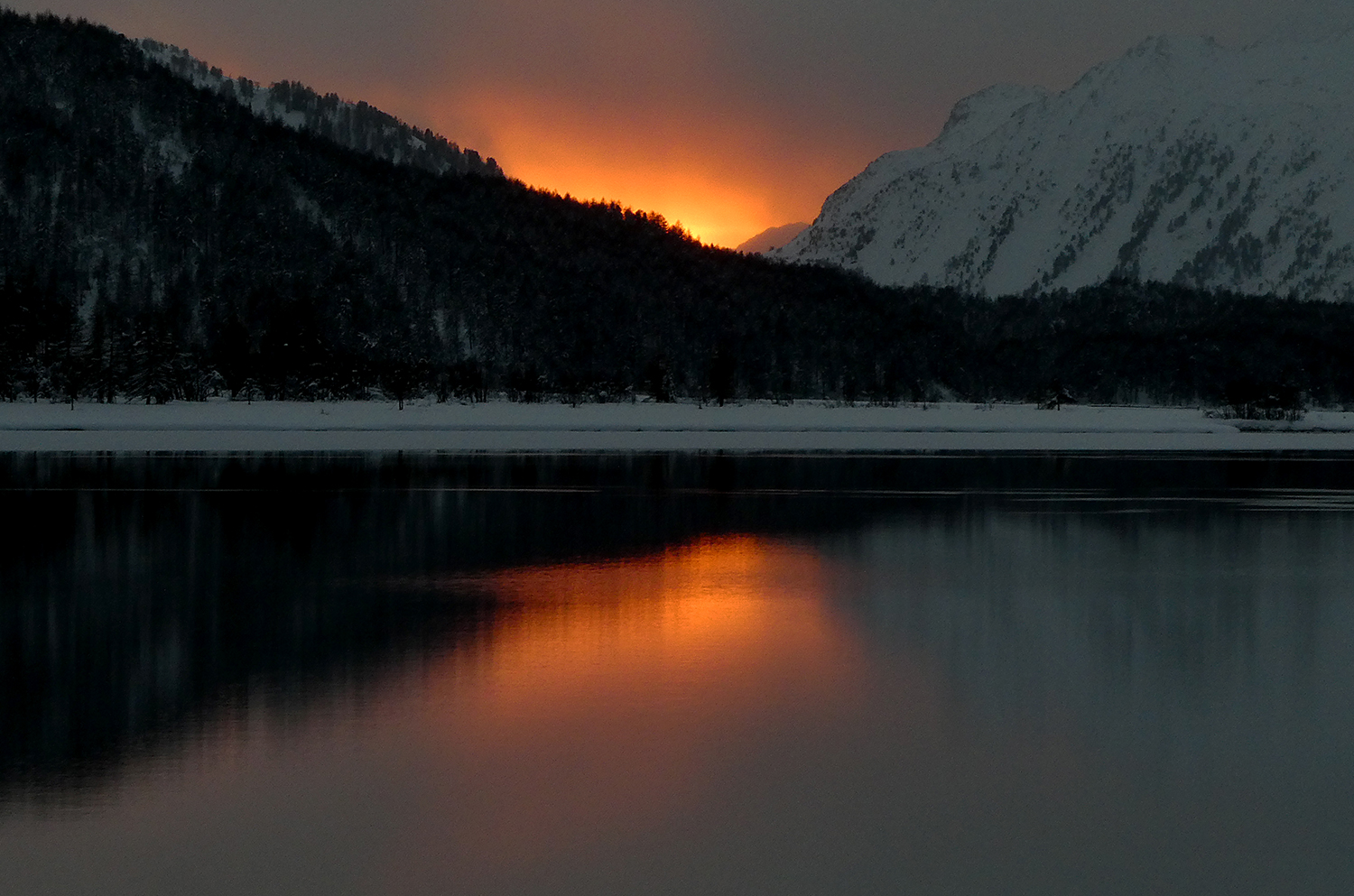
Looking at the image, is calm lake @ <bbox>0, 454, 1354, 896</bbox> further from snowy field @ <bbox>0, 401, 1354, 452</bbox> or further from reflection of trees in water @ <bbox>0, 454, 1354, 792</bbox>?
snowy field @ <bbox>0, 401, 1354, 452</bbox>

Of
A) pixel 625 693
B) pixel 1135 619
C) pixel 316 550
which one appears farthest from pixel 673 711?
pixel 316 550

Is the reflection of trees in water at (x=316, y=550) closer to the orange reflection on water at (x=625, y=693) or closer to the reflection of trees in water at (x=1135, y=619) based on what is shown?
the reflection of trees in water at (x=1135, y=619)

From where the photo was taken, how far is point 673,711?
11.6 m

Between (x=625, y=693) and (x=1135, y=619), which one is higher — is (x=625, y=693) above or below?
below

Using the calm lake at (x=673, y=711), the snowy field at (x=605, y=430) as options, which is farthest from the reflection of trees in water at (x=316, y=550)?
the snowy field at (x=605, y=430)

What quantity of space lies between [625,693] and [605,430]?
7048cm

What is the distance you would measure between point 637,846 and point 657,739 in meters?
2.35

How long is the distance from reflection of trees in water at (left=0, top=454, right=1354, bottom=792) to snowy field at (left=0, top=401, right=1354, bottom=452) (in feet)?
52.9

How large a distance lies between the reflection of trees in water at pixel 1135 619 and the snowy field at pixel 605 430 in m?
36.1

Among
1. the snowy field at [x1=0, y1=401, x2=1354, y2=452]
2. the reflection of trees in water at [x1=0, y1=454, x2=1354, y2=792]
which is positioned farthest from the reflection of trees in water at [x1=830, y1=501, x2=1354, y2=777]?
the snowy field at [x1=0, y1=401, x2=1354, y2=452]

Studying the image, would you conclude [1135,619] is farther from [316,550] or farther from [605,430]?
[605,430]

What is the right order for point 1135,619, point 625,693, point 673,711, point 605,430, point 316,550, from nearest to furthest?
point 673,711, point 625,693, point 1135,619, point 316,550, point 605,430

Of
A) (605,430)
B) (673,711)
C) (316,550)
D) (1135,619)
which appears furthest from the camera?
(605,430)

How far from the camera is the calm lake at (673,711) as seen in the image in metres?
8.17
